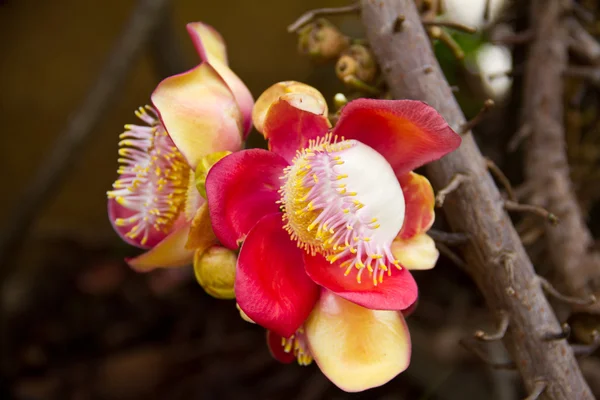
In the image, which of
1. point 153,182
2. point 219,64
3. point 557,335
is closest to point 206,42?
point 219,64

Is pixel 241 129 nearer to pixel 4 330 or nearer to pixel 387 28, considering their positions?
pixel 387 28

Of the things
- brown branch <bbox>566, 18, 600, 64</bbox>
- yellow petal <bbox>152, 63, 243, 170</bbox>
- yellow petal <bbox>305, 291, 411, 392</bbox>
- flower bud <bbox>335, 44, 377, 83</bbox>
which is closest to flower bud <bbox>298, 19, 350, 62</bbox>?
flower bud <bbox>335, 44, 377, 83</bbox>

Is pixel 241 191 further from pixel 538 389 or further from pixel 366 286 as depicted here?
pixel 538 389

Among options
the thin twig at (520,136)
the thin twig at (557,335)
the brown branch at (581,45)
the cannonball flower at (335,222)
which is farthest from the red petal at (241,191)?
the brown branch at (581,45)

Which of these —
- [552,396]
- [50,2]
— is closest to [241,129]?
[552,396]

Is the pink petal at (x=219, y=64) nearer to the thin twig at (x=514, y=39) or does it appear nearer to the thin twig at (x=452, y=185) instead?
the thin twig at (x=452, y=185)

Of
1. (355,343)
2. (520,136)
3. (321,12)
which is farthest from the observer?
(520,136)

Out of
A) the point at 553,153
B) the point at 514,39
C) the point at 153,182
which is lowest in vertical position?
the point at 553,153
